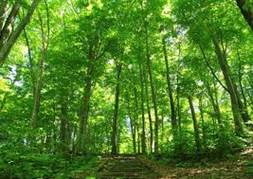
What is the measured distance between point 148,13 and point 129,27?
1692 mm

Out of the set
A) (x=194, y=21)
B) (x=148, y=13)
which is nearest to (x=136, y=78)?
(x=148, y=13)

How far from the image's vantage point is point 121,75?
30109mm

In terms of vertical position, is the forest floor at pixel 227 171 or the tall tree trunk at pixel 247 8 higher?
the tall tree trunk at pixel 247 8

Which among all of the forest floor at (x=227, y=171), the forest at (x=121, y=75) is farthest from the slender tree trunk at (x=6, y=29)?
the forest floor at (x=227, y=171)

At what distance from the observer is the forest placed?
1127cm

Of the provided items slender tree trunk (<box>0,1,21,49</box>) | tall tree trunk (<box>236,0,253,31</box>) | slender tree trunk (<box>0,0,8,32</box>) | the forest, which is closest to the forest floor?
Answer: the forest

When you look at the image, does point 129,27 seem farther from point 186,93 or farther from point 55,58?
point 186,93

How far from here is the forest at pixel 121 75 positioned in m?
11.3

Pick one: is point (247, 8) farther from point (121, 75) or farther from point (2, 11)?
point (121, 75)

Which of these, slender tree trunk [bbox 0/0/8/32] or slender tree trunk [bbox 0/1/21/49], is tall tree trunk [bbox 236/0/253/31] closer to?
slender tree trunk [bbox 0/1/21/49]

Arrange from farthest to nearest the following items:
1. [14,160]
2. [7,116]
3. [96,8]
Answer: [7,116]
[96,8]
[14,160]

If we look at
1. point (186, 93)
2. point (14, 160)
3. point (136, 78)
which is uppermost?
point (136, 78)

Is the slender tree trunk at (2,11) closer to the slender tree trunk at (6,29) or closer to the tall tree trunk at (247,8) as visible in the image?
the slender tree trunk at (6,29)

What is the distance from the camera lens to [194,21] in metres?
20.3
